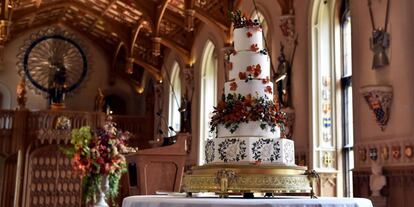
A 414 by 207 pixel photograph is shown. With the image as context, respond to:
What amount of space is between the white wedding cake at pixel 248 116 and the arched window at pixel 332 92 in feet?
16.1

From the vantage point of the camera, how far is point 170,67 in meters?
18.9

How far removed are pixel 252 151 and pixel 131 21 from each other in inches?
588

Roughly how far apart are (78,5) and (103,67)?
386cm

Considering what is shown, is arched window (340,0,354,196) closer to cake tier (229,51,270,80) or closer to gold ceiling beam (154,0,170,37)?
cake tier (229,51,270,80)

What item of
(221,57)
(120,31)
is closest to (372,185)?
(221,57)

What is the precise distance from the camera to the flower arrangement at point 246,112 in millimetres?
4488

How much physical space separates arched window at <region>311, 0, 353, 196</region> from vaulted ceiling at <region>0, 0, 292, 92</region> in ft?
12.3

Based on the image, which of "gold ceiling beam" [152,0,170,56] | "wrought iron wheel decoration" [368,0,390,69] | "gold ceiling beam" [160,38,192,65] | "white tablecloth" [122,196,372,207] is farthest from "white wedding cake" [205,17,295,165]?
"gold ceiling beam" [160,38,192,65]

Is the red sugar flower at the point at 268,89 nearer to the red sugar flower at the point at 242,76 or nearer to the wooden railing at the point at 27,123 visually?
the red sugar flower at the point at 242,76

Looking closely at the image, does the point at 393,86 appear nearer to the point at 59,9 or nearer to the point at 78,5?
the point at 78,5

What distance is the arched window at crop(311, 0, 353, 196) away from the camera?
30.6 feet

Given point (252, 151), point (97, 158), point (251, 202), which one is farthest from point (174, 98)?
point (251, 202)

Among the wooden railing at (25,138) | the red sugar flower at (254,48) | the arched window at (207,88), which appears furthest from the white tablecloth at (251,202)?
the wooden railing at (25,138)

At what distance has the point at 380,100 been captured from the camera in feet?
24.0
